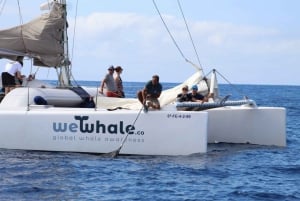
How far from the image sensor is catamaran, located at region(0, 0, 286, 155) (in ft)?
41.6

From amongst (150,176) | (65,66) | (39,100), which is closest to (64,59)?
(65,66)

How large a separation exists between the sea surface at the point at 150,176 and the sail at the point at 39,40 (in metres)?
3.17

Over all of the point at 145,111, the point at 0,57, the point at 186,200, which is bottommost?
the point at 186,200

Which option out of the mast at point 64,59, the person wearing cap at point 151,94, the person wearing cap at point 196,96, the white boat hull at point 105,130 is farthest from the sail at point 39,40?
the person wearing cap at point 151,94

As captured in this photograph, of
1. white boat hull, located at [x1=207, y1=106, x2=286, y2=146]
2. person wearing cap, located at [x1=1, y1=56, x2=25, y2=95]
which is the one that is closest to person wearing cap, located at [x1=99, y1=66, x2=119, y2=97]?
person wearing cap, located at [x1=1, y1=56, x2=25, y2=95]

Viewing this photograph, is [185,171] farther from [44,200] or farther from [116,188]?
[44,200]

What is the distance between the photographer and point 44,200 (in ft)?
30.7

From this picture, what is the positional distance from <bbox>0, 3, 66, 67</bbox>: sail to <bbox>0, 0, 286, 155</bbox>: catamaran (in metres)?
0.44

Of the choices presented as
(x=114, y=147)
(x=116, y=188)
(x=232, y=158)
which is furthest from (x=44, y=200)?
(x=232, y=158)

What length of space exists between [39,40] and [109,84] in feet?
6.37

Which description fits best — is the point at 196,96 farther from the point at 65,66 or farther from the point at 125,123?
the point at 65,66

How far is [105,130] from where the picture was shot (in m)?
12.9

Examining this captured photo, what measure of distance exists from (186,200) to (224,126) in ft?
19.7

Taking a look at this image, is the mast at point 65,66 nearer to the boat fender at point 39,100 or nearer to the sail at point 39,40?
the sail at point 39,40
